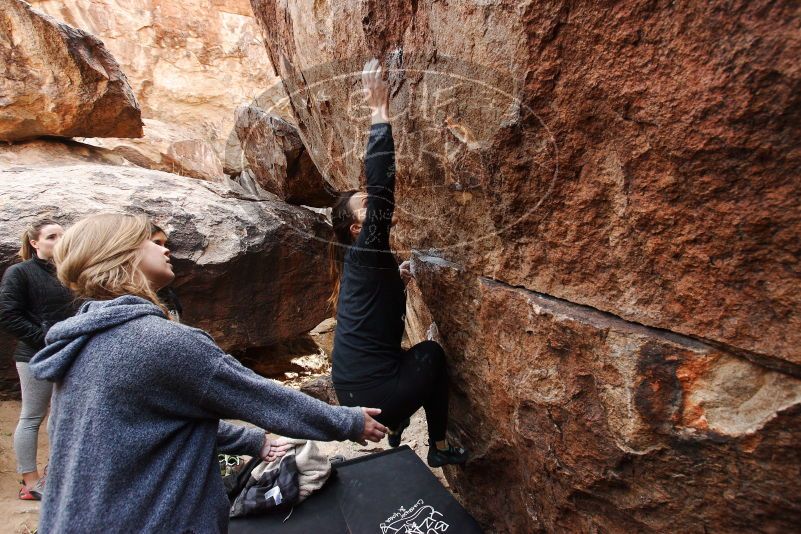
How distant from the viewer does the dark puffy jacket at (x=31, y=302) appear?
2.44 m

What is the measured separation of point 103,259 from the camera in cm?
127

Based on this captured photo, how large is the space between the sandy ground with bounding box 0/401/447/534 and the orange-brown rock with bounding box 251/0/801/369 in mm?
1873

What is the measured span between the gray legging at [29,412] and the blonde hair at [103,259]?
175cm

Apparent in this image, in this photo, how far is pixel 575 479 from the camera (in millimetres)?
1570

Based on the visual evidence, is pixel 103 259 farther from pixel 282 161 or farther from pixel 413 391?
pixel 282 161

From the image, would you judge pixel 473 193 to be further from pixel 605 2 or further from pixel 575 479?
pixel 575 479

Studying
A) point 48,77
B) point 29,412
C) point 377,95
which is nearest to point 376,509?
point 377,95

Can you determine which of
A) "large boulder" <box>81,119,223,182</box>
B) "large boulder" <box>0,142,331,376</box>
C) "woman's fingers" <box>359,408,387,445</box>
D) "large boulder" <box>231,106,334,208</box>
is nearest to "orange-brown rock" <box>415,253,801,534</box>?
"woman's fingers" <box>359,408,387,445</box>

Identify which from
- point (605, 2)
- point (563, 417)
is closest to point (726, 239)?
point (605, 2)

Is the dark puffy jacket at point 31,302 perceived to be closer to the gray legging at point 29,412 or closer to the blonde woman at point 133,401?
the gray legging at point 29,412

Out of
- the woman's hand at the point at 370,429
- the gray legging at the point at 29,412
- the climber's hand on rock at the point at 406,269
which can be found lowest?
the gray legging at the point at 29,412

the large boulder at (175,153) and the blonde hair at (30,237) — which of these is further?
the large boulder at (175,153)

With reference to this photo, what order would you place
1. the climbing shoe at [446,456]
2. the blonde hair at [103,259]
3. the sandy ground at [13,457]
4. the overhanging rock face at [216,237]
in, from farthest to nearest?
the overhanging rock face at [216,237] < the sandy ground at [13,457] < the climbing shoe at [446,456] < the blonde hair at [103,259]

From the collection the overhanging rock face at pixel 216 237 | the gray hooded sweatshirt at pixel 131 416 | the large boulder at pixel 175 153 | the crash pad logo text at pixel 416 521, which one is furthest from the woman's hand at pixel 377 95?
the large boulder at pixel 175 153
